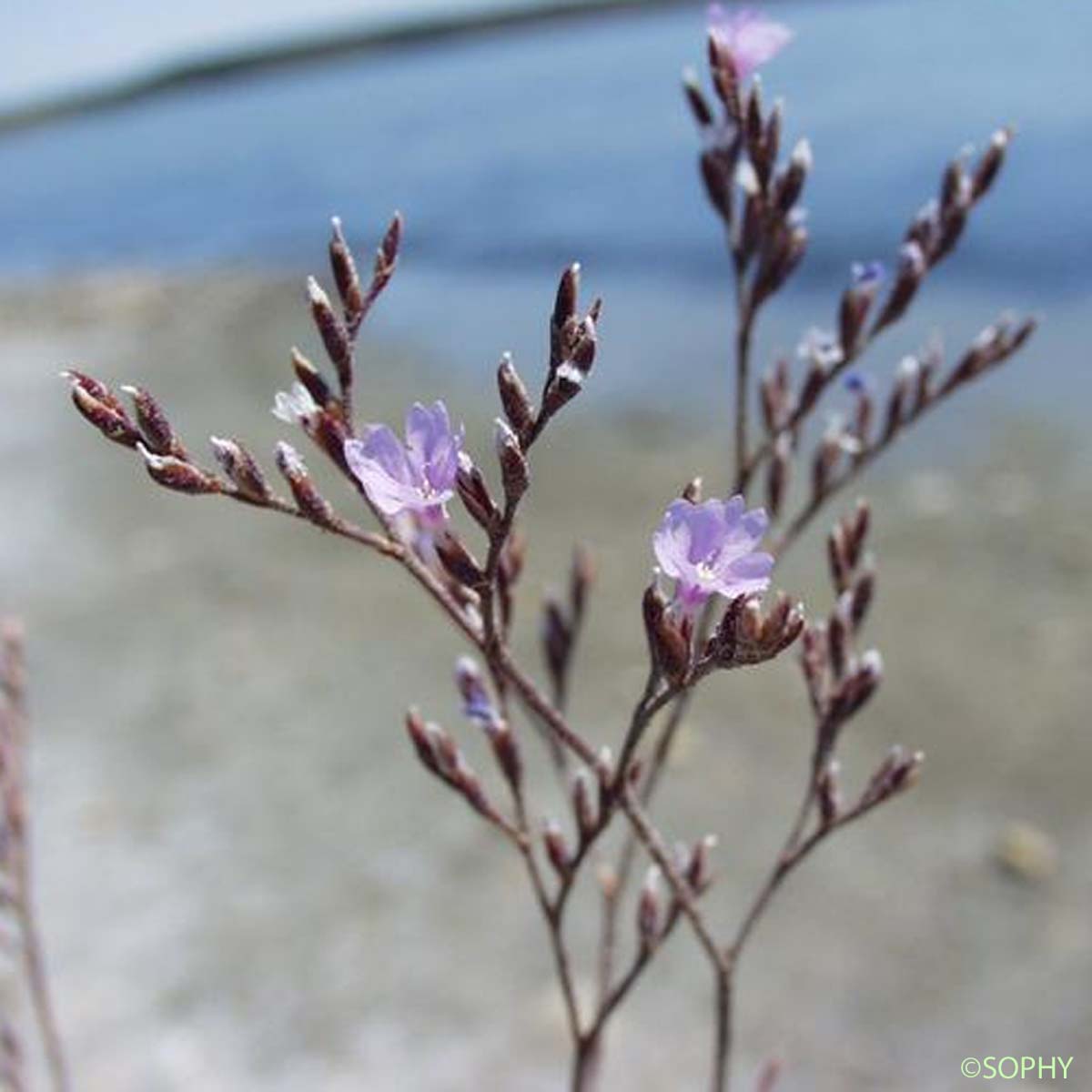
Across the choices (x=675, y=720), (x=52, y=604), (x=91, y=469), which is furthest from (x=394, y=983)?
(x=91, y=469)

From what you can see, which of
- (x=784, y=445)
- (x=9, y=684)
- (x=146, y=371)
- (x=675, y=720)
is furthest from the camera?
(x=146, y=371)

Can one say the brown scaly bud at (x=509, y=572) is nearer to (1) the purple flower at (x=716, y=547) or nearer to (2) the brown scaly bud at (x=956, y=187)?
(1) the purple flower at (x=716, y=547)

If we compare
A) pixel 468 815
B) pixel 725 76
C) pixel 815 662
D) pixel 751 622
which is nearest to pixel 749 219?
pixel 725 76

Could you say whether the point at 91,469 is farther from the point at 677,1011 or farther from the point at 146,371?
the point at 677,1011

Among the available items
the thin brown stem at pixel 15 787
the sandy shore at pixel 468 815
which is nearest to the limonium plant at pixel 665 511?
the thin brown stem at pixel 15 787

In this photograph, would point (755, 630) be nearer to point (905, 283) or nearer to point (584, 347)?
point (584, 347)

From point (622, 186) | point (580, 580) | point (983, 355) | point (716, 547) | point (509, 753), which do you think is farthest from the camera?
point (622, 186)

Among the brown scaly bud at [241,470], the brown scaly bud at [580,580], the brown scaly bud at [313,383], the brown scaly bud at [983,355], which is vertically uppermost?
the brown scaly bud at [983,355]
